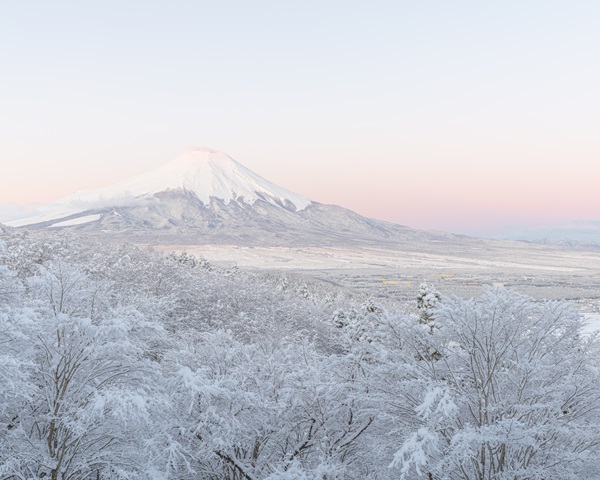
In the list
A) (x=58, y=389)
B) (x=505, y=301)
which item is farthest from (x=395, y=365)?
(x=58, y=389)

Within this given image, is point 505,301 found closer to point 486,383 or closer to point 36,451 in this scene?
point 486,383

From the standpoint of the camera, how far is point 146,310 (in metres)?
21.2

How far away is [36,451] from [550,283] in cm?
14002

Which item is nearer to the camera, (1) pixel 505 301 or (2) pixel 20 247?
(1) pixel 505 301

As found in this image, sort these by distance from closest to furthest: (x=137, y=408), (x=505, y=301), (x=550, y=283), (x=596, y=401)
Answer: (x=137, y=408) → (x=505, y=301) → (x=596, y=401) → (x=550, y=283)

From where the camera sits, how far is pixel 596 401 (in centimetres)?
1162

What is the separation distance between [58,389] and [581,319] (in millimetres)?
11504

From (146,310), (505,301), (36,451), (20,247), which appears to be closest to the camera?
(36,451)

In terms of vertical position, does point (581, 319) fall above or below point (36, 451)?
above

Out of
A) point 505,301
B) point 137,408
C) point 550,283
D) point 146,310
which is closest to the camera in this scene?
point 137,408

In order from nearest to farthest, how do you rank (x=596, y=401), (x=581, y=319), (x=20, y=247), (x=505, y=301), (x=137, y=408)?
(x=137, y=408), (x=505, y=301), (x=596, y=401), (x=581, y=319), (x=20, y=247)

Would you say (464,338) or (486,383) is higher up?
(464,338)

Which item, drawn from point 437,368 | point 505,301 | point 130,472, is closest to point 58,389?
point 130,472

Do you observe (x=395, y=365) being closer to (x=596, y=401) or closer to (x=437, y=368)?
(x=437, y=368)
